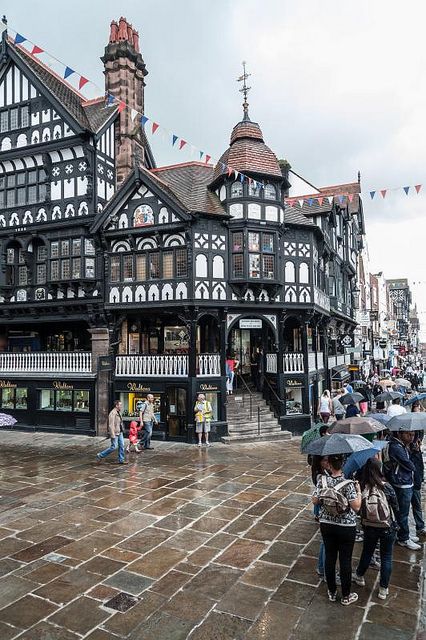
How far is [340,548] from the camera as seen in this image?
5250 millimetres

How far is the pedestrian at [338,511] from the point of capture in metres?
5.08

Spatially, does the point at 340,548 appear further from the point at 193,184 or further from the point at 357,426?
the point at 193,184

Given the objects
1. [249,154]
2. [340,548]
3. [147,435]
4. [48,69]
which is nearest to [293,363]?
[147,435]

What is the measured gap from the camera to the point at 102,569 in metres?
6.67

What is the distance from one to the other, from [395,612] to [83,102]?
78.8 feet

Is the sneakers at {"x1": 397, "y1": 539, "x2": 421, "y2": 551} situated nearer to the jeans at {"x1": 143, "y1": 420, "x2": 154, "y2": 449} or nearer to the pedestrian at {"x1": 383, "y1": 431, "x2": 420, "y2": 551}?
the pedestrian at {"x1": 383, "y1": 431, "x2": 420, "y2": 551}

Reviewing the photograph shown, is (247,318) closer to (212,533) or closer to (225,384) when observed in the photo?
(225,384)

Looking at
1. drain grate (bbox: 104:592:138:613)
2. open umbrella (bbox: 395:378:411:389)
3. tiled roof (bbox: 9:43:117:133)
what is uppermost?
tiled roof (bbox: 9:43:117:133)

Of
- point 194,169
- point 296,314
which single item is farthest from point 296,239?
point 194,169

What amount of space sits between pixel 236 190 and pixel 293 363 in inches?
300

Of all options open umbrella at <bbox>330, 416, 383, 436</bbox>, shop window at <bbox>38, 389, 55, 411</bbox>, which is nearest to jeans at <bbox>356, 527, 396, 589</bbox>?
open umbrella at <bbox>330, 416, 383, 436</bbox>

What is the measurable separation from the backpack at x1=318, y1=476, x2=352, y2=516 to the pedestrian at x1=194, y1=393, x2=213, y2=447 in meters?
11.4

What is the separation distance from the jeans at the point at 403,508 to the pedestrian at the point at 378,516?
1201 mm

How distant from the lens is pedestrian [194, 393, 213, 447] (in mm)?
16391
